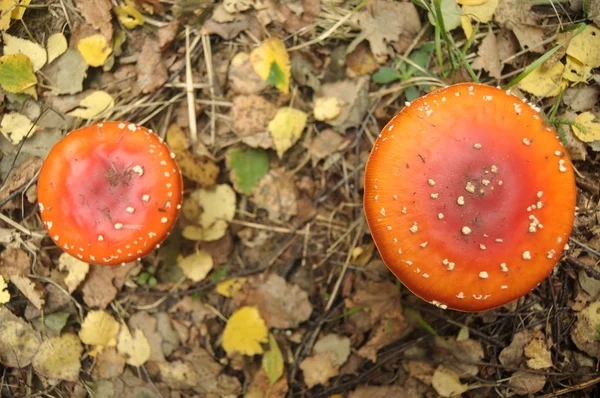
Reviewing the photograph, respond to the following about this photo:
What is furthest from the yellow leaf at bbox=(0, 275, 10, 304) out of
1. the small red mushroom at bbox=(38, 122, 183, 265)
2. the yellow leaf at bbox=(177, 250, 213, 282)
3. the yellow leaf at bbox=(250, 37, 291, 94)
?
the yellow leaf at bbox=(250, 37, 291, 94)

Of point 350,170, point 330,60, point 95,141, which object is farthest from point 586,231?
point 95,141

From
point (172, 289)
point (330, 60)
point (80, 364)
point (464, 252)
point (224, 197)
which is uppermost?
point (330, 60)

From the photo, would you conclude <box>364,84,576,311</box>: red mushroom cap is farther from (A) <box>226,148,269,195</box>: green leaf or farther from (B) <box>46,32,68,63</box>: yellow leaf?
(B) <box>46,32,68,63</box>: yellow leaf

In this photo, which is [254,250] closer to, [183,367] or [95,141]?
[183,367]

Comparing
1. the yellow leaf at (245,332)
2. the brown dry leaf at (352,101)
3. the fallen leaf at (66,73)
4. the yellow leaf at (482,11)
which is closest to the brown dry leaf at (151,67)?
the fallen leaf at (66,73)

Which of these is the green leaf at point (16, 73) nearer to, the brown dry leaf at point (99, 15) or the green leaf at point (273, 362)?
the brown dry leaf at point (99, 15)

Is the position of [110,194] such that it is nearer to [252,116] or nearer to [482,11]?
[252,116]
